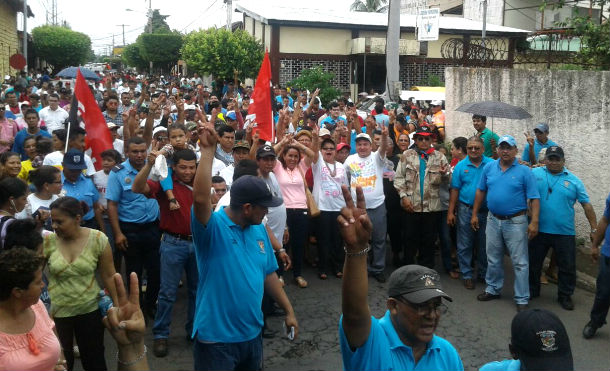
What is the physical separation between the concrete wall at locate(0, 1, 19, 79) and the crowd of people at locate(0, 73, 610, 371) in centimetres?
2442

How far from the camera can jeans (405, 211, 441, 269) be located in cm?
793

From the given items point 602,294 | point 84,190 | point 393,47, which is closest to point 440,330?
point 602,294

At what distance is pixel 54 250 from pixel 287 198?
3271 millimetres

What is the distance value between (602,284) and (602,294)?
0.33 ft

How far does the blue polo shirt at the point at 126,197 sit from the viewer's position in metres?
6.05

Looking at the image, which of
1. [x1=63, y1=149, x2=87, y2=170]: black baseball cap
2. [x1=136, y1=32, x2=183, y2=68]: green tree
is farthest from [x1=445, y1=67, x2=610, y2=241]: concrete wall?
[x1=136, y1=32, x2=183, y2=68]: green tree

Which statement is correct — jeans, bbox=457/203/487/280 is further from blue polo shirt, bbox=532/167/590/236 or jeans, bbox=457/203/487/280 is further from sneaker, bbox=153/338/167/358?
sneaker, bbox=153/338/167/358

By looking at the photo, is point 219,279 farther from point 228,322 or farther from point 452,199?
point 452,199

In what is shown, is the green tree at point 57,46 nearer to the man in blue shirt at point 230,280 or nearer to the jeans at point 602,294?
the jeans at point 602,294

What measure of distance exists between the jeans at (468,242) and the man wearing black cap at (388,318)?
16.1 ft

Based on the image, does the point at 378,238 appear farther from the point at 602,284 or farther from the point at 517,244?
the point at 602,284

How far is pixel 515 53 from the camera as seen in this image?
40.1 feet

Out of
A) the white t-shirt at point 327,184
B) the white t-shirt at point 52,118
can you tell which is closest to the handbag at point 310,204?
the white t-shirt at point 327,184

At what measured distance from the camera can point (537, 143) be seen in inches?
350
